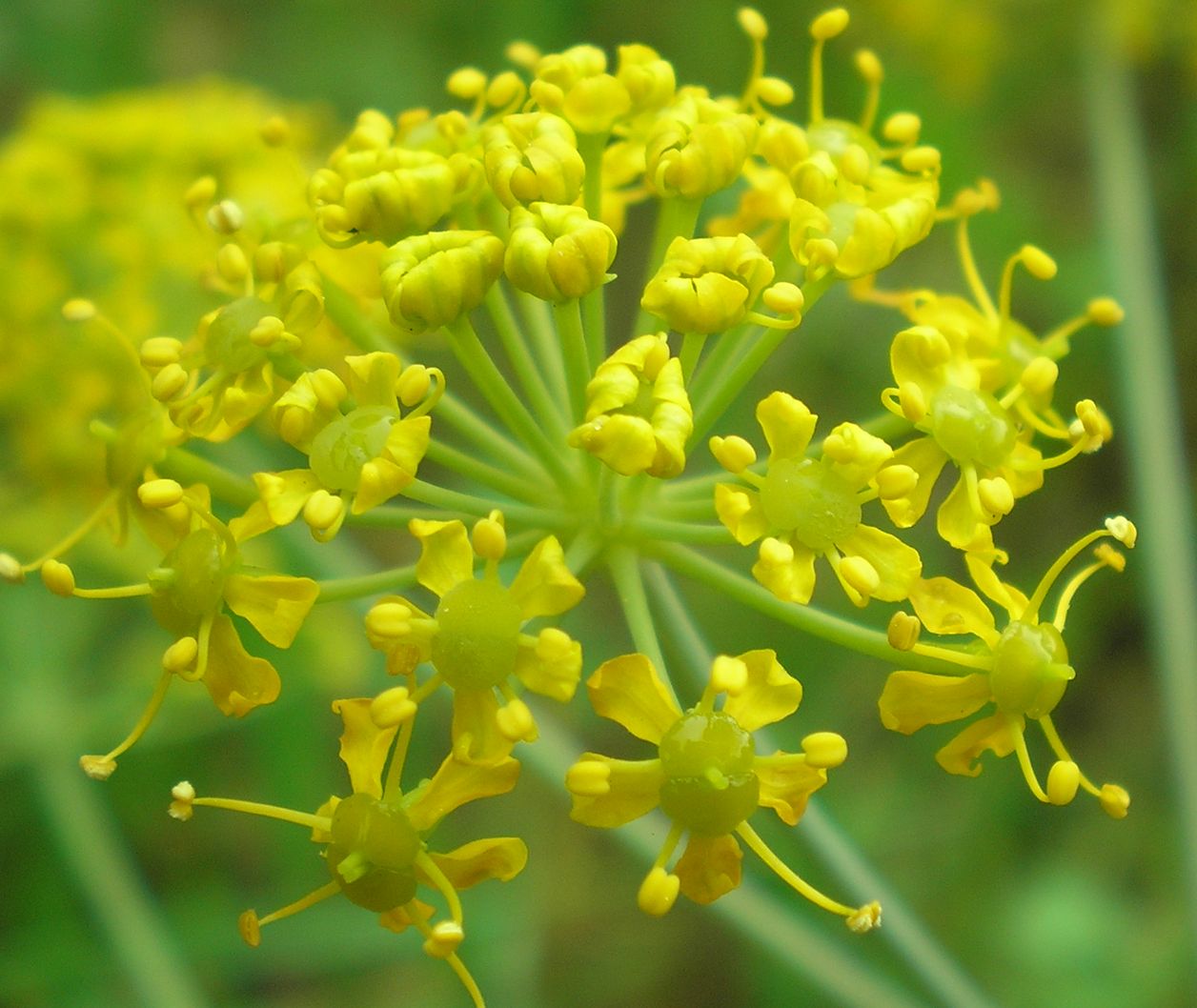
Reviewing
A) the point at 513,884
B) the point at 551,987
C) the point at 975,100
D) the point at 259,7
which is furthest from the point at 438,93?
the point at 551,987

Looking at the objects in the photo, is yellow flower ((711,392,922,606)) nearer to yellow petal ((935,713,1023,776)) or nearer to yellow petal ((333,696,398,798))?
yellow petal ((935,713,1023,776))

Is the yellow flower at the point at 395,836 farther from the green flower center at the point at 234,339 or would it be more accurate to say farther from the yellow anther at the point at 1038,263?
the yellow anther at the point at 1038,263

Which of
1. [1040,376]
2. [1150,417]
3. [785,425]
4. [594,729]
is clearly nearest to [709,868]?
[785,425]

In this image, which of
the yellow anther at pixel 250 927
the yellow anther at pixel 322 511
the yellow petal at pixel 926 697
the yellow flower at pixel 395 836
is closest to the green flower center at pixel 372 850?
the yellow flower at pixel 395 836

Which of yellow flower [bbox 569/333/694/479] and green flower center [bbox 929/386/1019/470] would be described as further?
green flower center [bbox 929/386/1019/470]

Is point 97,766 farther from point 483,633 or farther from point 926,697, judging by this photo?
point 926,697

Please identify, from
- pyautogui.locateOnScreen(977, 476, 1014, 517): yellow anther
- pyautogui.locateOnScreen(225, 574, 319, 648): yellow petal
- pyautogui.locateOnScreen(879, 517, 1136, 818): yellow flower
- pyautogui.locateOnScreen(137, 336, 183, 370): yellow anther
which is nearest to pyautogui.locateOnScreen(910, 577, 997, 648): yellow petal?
pyautogui.locateOnScreen(879, 517, 1136, 818): yellow flower

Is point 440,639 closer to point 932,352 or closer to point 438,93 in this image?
point 932,352
